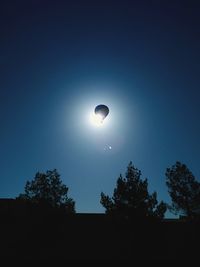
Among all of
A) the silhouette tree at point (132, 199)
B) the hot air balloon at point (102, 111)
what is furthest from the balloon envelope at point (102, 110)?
the silhouette tree at point (132, 199)

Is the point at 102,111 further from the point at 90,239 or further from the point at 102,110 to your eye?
the point at 90,239

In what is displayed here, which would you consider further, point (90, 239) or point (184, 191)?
point (184, 191)

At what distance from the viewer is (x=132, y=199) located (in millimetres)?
27250

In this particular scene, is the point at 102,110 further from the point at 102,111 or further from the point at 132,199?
the point at 132,199

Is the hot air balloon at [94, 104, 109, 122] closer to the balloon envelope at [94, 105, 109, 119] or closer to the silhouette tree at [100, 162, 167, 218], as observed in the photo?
the balloon envelope at [94, 105, 109, 119]

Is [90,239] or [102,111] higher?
[102,111]

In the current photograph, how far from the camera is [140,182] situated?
28406 millimetres

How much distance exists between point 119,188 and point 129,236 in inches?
440

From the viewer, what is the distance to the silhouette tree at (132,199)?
87.0ft

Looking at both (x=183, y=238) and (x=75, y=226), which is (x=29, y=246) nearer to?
(x=75, y=226)

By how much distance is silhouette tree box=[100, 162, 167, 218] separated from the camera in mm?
26516

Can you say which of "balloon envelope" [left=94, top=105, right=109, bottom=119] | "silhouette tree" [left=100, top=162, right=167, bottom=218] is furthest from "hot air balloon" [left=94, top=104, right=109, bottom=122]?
"silhouette tree" [left=100, top=162, right=167, bottom=218]

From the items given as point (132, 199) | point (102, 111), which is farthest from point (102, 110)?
point (132, 199)

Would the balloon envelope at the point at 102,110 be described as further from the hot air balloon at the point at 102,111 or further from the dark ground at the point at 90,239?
the dark ground at the point at 90,239
